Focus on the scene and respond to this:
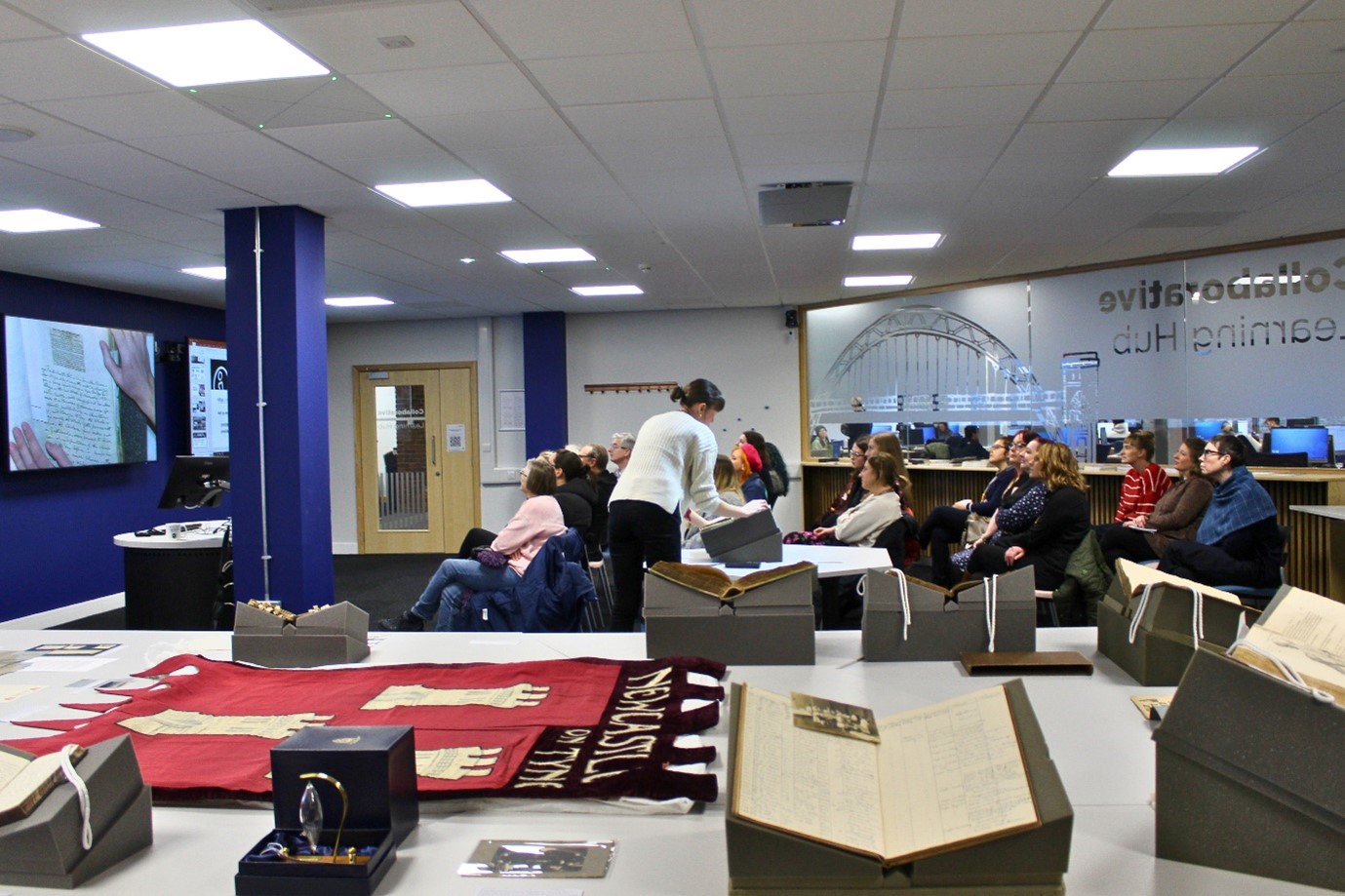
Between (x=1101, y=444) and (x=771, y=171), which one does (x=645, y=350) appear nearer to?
(x=1101, y=444)

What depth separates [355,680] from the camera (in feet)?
6.86

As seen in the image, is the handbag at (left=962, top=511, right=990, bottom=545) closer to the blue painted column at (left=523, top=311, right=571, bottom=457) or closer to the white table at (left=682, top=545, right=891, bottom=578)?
the white table at (left=682, top=545, right=891, bottom=578)

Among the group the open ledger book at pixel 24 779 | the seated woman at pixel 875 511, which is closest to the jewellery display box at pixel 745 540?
the seated woman at pixel 875 511

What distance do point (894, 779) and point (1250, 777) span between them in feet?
1.45

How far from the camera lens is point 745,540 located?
3844mm

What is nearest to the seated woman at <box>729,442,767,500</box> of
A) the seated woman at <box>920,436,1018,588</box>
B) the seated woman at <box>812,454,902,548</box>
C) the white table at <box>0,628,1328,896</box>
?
the seated woman at <box>812,454,902,548</box>

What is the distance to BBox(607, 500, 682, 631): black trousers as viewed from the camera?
418 cm

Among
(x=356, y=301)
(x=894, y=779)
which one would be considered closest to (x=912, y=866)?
(x=894, y=779)

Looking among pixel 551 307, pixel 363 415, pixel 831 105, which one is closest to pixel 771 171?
pixel 831 105

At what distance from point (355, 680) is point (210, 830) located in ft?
2.23

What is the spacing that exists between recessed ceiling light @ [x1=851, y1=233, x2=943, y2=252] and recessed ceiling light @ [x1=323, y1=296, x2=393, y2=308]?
471cm

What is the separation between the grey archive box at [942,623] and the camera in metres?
2.20

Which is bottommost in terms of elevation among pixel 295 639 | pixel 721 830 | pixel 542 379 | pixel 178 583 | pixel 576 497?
pixel 178 583

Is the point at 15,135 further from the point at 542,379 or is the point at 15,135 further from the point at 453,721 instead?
the point at 542,379
